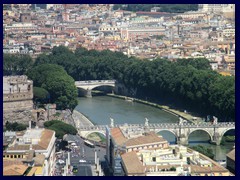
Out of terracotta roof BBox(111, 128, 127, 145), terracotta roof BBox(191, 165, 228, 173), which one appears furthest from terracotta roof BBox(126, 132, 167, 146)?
terracotta roof BBox(191, 165, 228, 173)

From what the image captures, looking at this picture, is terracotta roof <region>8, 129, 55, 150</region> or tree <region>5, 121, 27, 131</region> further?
tree <region>5, 121, 27, 131</region>

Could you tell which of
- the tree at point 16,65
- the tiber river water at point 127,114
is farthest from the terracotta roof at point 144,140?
the tree at point 16,65

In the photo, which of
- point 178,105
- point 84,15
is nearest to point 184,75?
point 178,105

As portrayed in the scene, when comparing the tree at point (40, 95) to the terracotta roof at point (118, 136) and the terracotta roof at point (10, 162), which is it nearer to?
the terracotta roof at point (118, 136)

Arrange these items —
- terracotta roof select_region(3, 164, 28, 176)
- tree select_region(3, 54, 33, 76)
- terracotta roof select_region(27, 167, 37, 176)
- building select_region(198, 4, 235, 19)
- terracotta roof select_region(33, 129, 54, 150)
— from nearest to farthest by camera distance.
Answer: terracotta roof select_region(3, 164, 28, 176) < terracotta roof select_region(27, 167, 37, 176) < terracotta roof select_region(33, 129, 54, 150) < tree select_region(3, 54, 33, 76) < building select_region(198, 4, 235, 19)

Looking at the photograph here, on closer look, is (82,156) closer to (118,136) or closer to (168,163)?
(118,136)

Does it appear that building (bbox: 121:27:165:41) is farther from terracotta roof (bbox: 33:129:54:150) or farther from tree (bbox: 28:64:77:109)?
terracotta roof (bbox: 33:129:54:150)
